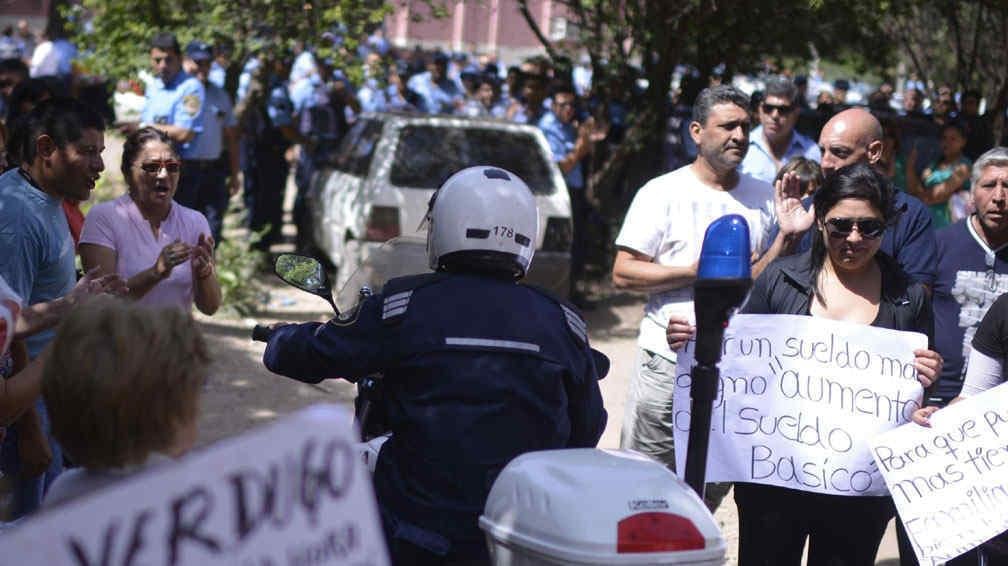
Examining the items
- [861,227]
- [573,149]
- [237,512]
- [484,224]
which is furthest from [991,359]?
[573,149]

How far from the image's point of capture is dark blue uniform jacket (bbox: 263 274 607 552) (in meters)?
3.28

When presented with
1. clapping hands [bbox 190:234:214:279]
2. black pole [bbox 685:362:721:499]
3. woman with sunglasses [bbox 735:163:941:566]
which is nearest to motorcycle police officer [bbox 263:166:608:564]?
black pole [bbox 685:362:721:499]

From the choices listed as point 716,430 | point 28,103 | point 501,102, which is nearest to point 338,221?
point 28,103

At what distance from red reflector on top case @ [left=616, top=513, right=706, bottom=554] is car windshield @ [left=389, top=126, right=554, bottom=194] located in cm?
816

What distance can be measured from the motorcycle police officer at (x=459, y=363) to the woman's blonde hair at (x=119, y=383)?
856 mm

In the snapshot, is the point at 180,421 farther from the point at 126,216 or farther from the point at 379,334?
the point at 126,216

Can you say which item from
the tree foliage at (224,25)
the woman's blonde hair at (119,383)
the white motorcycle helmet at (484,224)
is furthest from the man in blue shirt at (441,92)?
the woman's blonde hair at (119,383)

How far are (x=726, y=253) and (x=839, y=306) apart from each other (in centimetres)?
148

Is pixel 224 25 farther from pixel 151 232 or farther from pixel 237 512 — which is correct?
pixel 237 512

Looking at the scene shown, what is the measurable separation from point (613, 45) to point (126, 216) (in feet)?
30.5

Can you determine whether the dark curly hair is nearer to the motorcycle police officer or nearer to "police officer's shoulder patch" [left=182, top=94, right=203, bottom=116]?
the motorcycle police officer

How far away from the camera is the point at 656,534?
288 centimetres

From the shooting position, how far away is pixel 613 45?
14.1 m

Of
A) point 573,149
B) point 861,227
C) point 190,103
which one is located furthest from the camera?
point 573,149
